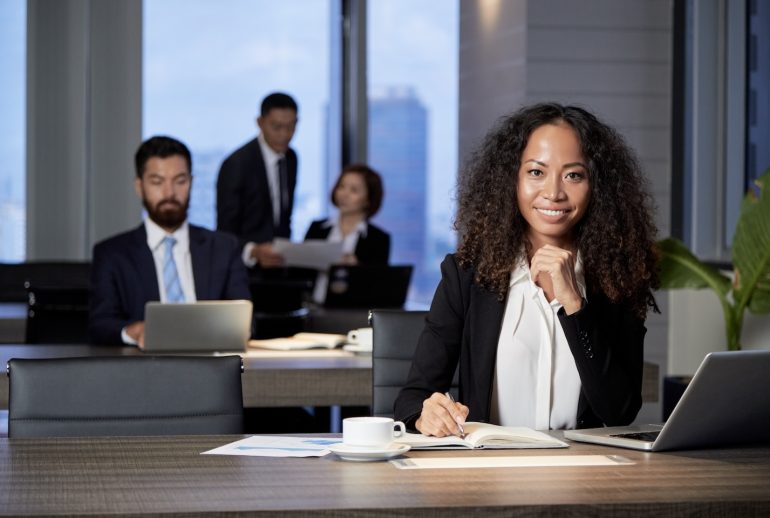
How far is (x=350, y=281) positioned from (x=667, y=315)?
5.61ft

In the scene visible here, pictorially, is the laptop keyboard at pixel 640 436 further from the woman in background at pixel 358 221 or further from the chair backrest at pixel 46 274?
the woman in background at pixel 358 221

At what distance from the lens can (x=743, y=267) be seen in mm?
4262

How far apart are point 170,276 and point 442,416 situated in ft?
6.75

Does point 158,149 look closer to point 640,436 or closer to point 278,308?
point 278,308

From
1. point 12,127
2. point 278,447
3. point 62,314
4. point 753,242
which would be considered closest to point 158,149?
point 62,314

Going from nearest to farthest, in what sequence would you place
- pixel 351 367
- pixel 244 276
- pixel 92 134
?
pixel 351 367
pixel 244 276
pixel 92 134

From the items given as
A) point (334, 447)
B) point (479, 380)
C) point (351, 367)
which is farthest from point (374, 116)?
point (334, 447)

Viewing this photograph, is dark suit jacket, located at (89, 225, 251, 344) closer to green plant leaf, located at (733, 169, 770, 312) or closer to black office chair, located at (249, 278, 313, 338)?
black office chair, located at (249, 278, 313, 338)

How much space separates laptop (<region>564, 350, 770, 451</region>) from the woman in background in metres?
4.14

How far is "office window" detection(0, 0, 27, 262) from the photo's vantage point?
7.45 meters

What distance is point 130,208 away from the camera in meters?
7.67

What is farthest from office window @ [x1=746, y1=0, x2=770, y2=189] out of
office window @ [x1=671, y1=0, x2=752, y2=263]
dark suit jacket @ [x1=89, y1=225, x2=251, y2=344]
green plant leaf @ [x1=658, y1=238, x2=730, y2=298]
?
dark suit jacket @ [x1=89, y1=225, x2=251, y2=344]

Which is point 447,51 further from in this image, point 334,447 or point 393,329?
point 334,447

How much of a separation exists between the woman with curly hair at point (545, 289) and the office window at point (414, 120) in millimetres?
5177
